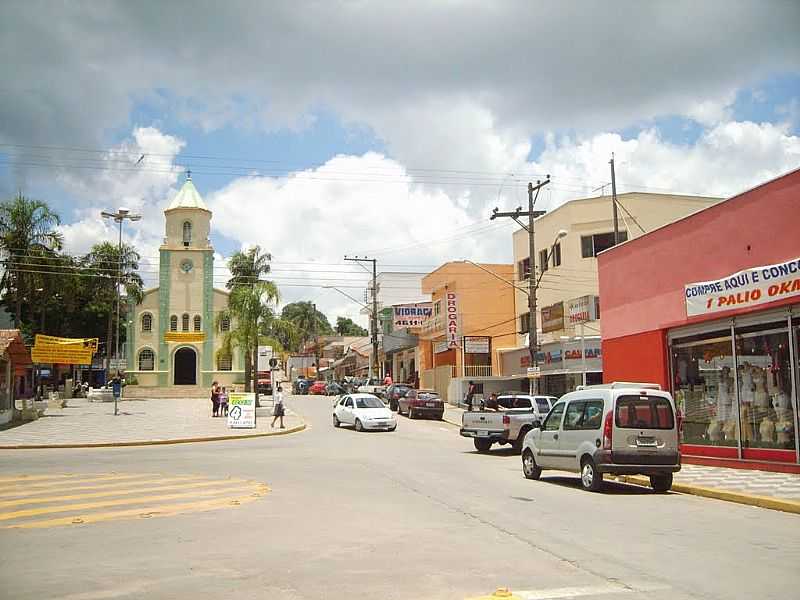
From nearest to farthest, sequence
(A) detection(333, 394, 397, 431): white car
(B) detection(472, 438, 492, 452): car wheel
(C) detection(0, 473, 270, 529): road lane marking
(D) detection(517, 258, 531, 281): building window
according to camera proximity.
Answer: (C) detection(0, 473, 270, 529): road lane marking → (B) detection(472, 438, 492, 452): car wheel → (A) detection(333, 394, 397, 431): white car → (D) detection(517, 258, 531, 281): building window

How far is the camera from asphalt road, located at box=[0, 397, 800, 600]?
7273mm

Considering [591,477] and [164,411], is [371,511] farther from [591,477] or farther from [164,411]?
[164,411]

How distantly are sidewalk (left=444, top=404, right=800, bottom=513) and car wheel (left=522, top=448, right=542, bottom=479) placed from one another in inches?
76.7

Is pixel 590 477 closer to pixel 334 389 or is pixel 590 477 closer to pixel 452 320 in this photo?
pixel 452 320

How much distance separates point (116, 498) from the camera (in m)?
13.4

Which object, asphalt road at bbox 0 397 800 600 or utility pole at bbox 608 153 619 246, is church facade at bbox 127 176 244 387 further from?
asphalt road at bbox 0 397 800 600

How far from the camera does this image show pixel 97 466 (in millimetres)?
19188

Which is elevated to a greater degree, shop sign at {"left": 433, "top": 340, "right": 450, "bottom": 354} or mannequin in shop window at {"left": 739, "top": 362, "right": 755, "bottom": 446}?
shop sign at {"left": 433, "top": 340, "right": 450, "bottom": 354}

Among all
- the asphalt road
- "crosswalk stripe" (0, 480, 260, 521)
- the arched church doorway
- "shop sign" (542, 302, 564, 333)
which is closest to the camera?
the asphalt road

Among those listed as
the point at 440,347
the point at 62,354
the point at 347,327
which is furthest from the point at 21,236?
the point at 347,327

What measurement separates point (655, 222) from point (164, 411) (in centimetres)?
2788

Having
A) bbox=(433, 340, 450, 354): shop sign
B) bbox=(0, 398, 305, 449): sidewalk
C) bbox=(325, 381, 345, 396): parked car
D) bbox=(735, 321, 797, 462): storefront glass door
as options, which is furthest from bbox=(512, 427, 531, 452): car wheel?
bbox=(325, 381, 345, 396): parked car

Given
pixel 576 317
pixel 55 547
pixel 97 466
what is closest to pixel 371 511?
pixel 55 547

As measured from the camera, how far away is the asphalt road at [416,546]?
7.27 metres
